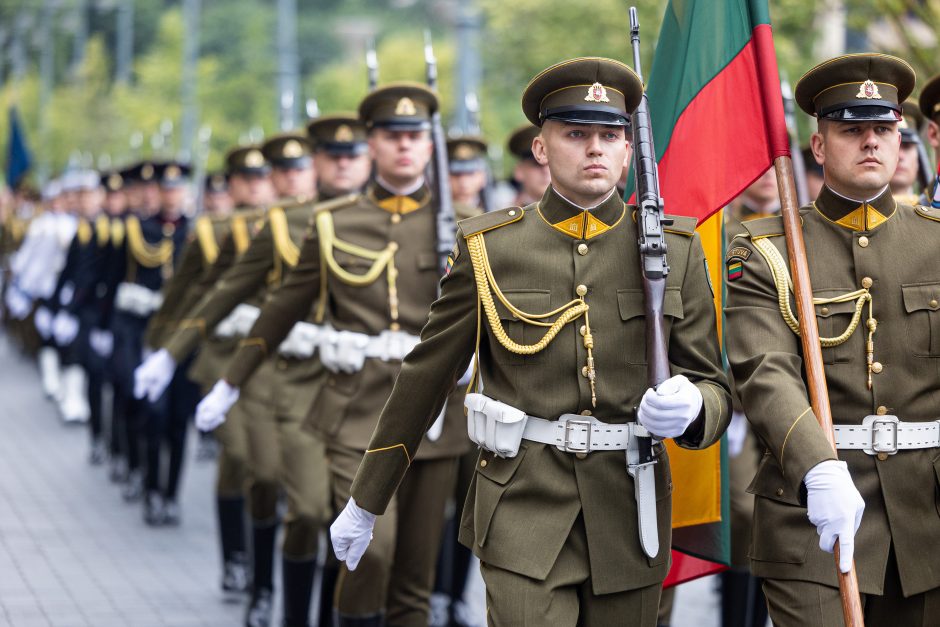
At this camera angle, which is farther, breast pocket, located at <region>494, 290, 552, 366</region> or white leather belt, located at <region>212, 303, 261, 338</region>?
white leather belt, located at <region>212, 303, 261, 338</region>

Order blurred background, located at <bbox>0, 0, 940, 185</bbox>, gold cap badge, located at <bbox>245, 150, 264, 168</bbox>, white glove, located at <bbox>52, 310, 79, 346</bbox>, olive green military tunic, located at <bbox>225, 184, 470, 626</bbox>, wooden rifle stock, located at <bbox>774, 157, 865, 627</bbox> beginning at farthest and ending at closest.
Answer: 1. white glove, located at <bbox>52, 310, 79, 346</bbox>
2. blurred background, located at <bbox>0, 0, 940, 185</bbox>
3. gold cap badge, located at <bbox>245, 150, 264, 168</bbox>
4. olive green military tunic, located at <bbox>225, 184, 470, 626</bbox>
5. wooden rifle stock, located at <bbox>774, 157, 865, 627</bbox>

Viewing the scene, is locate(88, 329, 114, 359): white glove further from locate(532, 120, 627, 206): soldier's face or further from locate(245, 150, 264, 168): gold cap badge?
locate(532, 120, 627, 206): soldier's face

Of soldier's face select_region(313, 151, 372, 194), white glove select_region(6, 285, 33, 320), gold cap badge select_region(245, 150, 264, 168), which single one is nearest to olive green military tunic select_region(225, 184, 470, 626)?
soldier's face select_region(313, 151, 372, 194)

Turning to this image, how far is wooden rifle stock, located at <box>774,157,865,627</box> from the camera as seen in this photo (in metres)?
4.36

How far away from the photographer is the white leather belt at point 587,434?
4.49 meters

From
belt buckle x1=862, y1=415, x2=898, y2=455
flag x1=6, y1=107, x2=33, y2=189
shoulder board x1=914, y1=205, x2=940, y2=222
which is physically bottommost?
belt buckle x1=862, y1=415, x2=898, y2=455

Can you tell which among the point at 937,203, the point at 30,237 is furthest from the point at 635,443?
the point at 30,237

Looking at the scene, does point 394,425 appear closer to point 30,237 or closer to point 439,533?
point 439,533

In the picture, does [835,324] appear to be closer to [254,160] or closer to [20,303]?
[254,160]

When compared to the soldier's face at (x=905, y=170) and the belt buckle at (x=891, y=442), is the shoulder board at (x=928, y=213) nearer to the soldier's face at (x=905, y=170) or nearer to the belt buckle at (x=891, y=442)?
the belt buckle at (x=891, y=442)

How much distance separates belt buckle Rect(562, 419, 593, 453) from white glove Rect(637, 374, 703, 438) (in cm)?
28

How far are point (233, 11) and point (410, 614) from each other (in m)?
54.0

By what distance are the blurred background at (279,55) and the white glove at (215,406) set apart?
2435 mm

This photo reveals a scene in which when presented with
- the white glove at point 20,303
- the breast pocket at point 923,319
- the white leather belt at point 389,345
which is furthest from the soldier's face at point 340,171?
the white glove at point 20,303
